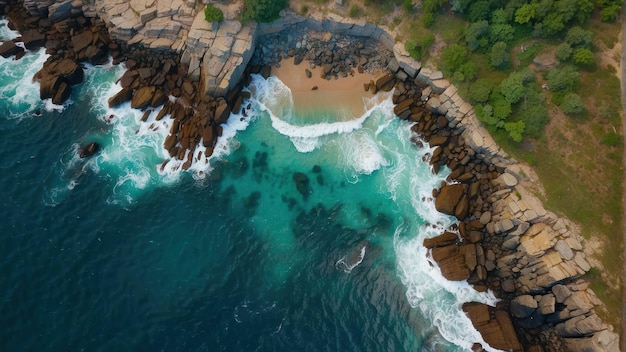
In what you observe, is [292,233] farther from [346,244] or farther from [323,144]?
[323,144]

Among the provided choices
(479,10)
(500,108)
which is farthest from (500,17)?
(500,108)

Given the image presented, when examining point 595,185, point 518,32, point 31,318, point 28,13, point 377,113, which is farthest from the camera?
point 28,13

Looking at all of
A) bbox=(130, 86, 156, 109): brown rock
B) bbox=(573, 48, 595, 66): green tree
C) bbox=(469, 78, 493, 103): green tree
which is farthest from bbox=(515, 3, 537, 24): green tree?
bbox=(130, 86, 156, 109): brown rock

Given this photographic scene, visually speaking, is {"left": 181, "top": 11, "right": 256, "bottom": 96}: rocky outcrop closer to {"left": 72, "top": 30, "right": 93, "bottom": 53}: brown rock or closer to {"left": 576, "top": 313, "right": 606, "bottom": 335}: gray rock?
{"left": 72, "top": 30, "right": 93, "bottom": 53}: brown rock

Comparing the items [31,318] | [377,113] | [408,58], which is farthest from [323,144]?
[31,318]

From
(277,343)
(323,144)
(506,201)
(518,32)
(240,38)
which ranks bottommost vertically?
(277,343)

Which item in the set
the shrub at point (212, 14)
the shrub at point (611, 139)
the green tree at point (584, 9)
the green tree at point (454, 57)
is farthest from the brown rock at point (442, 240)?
the shrub at point (212, 14)

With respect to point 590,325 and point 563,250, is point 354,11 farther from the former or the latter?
point 590,325

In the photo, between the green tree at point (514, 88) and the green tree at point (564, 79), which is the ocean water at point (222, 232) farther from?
the green tree at point (564, 79)
